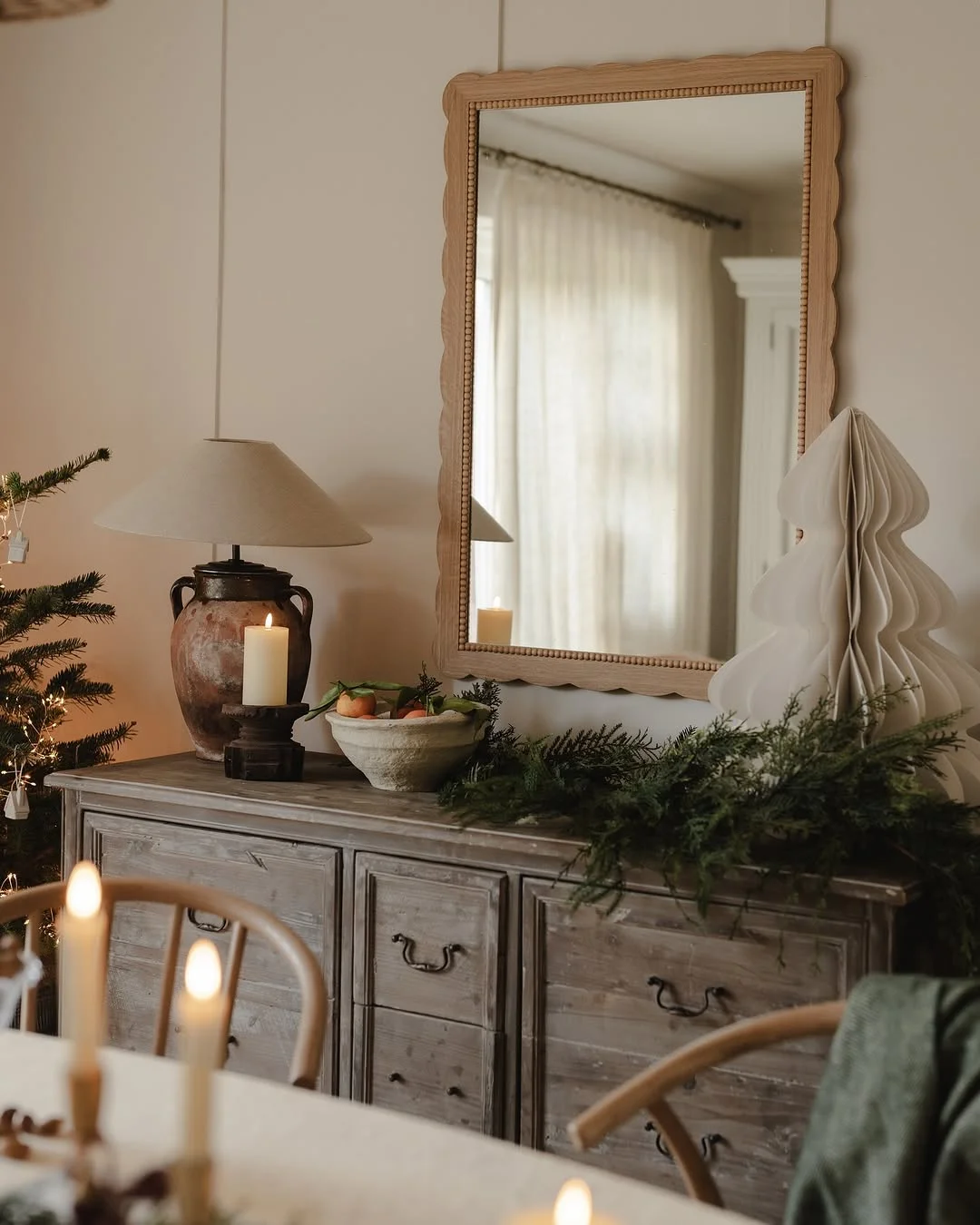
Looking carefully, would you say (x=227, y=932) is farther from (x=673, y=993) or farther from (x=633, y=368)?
(x=633, y=368)

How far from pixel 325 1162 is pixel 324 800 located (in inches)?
44.1

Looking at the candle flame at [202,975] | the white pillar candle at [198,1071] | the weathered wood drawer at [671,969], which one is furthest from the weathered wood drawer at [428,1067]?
the white pillar candle at [198,1071]

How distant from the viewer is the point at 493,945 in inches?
82.3

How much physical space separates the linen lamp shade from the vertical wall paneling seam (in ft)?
1.19

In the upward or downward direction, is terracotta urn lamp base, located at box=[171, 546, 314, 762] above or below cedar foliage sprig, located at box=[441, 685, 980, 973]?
above

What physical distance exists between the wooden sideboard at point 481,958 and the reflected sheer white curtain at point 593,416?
511 millimetres

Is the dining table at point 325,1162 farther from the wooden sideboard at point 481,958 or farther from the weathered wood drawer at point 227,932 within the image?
the weathered wood drawer at point 227,932

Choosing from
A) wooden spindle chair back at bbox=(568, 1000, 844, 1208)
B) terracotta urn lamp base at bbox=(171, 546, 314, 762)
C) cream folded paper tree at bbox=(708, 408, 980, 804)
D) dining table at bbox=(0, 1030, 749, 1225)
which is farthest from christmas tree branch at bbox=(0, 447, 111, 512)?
wooden spindle chair back at bbox=(568, 1000, 844, 1208)

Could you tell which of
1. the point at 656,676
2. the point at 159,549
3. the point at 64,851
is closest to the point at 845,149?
the point at 656,676

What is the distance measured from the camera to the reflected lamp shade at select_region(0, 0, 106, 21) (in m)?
1.06

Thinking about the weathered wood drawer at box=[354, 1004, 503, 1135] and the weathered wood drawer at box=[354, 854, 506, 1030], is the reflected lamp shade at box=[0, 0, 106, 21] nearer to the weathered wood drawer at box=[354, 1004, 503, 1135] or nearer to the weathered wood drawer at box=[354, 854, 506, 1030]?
the weathered wood drawer at box=[354, 854, 506, 1030]

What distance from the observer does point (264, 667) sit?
7.90ft

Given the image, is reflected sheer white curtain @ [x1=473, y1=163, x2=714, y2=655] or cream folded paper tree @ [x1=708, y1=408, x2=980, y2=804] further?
reflected sheer white curtain @ [x1=473, y1=163, x2=714, y2=655]

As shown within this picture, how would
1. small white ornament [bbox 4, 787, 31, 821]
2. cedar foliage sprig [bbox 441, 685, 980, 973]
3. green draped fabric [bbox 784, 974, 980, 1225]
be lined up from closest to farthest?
green draped fabric [bbox 784, 974, 980, 1225] < cedar foliage sprig [bbox 441, 685, 980, 973] < small white ornament [bbox 4, 787, 31, 821]
